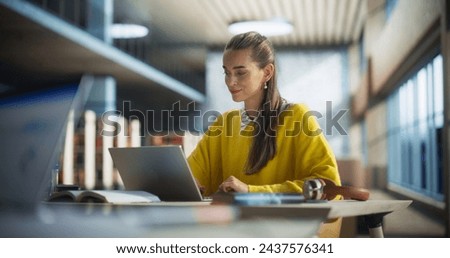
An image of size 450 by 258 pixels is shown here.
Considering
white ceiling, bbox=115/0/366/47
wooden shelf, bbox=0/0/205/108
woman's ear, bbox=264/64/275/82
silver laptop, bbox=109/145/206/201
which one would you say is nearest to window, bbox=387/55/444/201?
white ceiling, bbox=115/0/366/47

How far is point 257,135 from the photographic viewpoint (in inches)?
72.5

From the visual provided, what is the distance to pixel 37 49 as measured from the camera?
13.9 feet

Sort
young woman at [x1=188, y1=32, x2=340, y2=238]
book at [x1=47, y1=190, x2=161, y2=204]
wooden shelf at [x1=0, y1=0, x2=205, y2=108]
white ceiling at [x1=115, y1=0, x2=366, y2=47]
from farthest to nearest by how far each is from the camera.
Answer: wooden shelf at [x1=0, y1=0, x2=205, y2=108]
white ceiling at [x1=115, y1=0, x2=366, y2=47]
young woman at [x1=188, y1=32, x2=340, y2=238]
book at [x1=47, y1=190, x2=161, y2=204]

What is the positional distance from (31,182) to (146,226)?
31 centimetres

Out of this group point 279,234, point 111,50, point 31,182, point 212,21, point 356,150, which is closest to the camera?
point 31,182

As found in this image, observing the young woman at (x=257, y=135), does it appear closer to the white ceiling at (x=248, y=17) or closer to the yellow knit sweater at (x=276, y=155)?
the yellow knit sweater at (x=276, y=155)

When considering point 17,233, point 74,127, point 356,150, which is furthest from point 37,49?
point 17,233

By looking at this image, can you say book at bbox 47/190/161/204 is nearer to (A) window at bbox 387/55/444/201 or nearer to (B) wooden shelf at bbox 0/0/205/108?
(B) wooden shelf at bbox 0/0/205/108

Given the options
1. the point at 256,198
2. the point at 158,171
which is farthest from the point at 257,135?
the point at 256,198

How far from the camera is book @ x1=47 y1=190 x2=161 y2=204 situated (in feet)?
4.69

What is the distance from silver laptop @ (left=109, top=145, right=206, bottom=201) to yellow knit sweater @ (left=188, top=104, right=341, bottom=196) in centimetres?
17

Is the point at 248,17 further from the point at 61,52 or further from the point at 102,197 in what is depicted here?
the point at 102,197

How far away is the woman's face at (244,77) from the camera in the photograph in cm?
185

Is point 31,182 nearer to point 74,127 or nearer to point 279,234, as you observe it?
point 279,234
